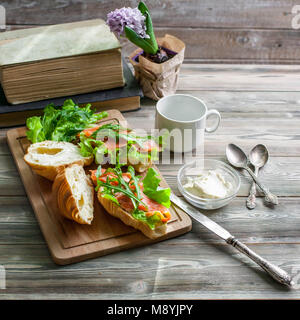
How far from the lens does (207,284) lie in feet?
3.77

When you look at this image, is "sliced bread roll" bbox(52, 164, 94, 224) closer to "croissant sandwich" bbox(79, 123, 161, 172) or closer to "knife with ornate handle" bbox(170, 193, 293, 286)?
"croissant sandwich" bbox(79, 123, 161, 172)

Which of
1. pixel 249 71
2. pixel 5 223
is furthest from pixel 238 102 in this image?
pixel 5 223

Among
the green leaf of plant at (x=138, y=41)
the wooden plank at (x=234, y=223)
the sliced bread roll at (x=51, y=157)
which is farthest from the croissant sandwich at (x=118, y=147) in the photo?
the green leaf of plant at (x=138, y=41)

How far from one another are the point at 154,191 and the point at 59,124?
1.63ft

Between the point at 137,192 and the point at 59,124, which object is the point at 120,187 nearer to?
the point at 137,192

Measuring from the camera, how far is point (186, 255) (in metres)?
1.23

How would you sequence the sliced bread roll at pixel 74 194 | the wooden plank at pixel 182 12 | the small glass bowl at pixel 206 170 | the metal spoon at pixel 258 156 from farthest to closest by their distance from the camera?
1. the wooden plank at pixel 182 12
2. the metal spoon at pixel 258 156
3. the small glass bowl at pixel 206 170
4. the sliced bread roll at pixel 74 194

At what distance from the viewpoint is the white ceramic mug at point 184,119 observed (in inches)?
59.9

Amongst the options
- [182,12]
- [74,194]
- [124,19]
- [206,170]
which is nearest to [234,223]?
[206,170]

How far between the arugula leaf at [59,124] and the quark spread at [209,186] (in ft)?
1.47

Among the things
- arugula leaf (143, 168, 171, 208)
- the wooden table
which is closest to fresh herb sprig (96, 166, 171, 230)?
arugula leaf (143, 168, 171, 208)

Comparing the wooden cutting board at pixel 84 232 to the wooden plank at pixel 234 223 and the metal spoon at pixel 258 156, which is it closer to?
the wooden plank at pixel 234 223

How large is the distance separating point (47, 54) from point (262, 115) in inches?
36.6

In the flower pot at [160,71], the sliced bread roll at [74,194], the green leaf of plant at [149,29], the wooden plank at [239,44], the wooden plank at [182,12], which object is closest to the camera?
the sliced bread roll at [74,194]
